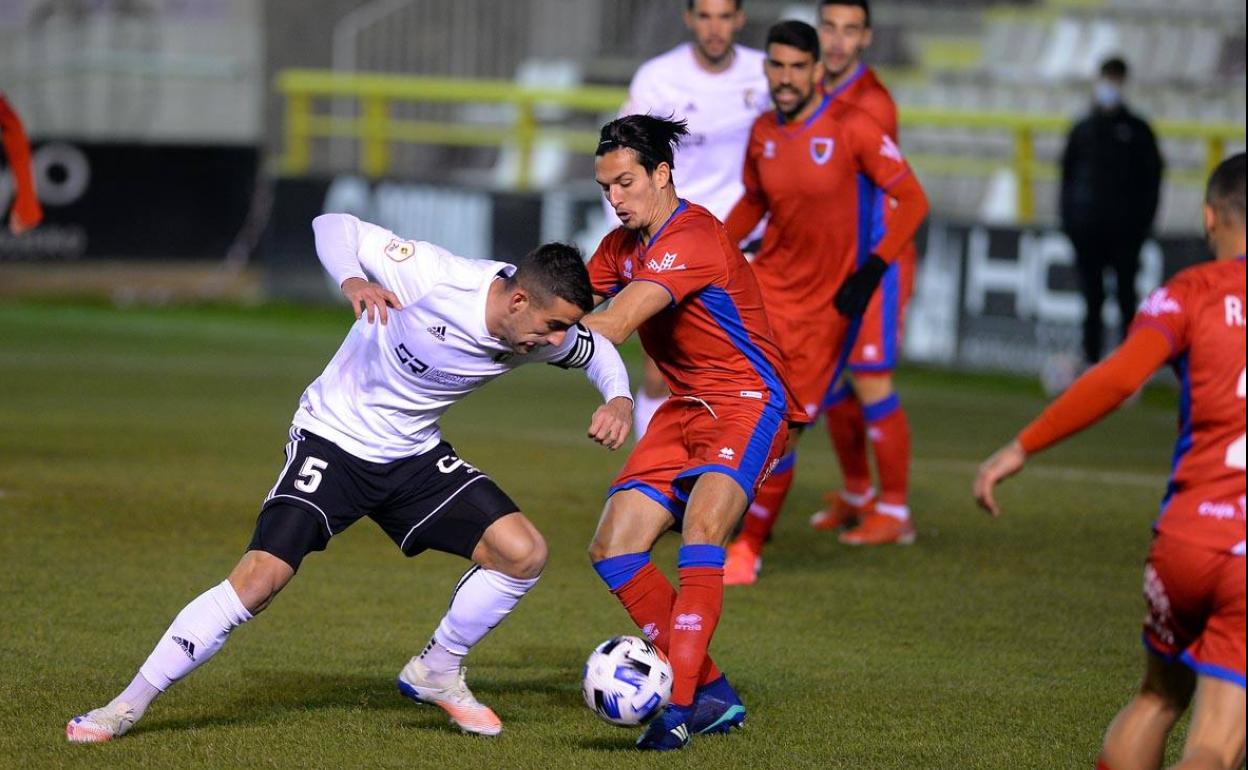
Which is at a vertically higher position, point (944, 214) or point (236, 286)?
point (944, 214)

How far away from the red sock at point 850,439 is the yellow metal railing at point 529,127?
5.97 metres

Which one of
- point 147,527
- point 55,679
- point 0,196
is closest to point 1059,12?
point 0,196

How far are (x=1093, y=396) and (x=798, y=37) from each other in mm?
3179

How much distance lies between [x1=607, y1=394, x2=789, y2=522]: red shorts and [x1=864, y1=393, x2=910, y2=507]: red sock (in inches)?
109

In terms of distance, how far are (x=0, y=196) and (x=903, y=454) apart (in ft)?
40.8

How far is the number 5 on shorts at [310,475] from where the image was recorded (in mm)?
Result: 5152

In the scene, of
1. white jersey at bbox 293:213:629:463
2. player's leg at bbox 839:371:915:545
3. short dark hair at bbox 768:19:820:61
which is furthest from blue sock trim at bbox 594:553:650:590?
player's leg at bbox 839:371:915:545

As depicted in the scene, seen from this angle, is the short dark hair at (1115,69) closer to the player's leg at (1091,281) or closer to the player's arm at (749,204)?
the player's leg at (1091,281)

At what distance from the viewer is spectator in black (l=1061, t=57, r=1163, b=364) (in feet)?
43.0

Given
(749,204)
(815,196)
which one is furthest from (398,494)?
(815,196)

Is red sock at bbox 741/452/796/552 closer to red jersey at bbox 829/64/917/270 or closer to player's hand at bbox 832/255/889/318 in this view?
player's hand at bbox 832/255/889/318

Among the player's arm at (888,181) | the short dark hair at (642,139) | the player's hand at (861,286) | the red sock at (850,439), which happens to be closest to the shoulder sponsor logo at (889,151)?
the player's arm at (888,181)

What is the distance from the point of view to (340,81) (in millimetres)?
18250

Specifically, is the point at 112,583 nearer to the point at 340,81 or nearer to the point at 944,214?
the point at 944,214
